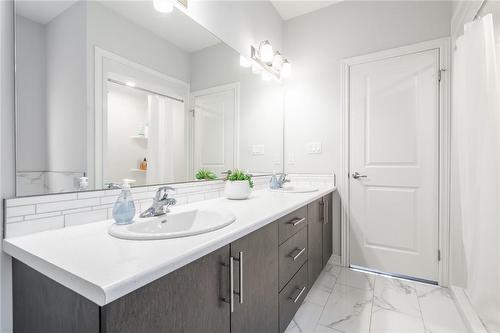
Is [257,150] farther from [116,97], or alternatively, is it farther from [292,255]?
[116,97]

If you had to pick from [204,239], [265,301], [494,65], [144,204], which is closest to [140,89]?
[144,204]

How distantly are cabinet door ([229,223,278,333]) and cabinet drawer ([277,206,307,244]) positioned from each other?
6 cm

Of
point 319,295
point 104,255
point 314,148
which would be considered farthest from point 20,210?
point 314,148

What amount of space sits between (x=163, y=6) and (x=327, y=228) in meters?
2.00

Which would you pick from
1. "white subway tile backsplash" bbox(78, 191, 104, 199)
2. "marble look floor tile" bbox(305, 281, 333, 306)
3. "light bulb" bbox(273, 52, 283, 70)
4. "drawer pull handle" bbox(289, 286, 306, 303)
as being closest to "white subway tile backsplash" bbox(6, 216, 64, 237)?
"white subway tile backsplash" bbox(78, 191, 104, 199)

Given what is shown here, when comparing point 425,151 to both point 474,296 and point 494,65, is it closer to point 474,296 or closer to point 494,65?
point 494,65

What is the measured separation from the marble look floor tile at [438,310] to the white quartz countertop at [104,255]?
1467 mm

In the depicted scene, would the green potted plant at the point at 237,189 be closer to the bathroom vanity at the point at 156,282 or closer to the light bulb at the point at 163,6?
the bathroom vanity at the point at 156,282

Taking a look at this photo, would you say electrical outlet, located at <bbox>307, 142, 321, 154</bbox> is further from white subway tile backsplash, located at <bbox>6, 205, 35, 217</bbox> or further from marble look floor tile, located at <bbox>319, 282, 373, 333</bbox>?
white subway tile backsplash, located at <bbox>6, 205, 35, 217</bbox>

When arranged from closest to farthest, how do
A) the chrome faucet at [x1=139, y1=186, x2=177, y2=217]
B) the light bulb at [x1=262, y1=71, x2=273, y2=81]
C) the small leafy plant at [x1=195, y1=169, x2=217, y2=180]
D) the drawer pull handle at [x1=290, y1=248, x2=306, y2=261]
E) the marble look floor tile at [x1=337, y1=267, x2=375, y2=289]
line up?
the chrome faucet at [x1=139, y1=186, x2=177, y2=217] → the drawer pull handle at [x1=290, y1=248, x2=306, y2=261] → the small leafy plant at [x1=195, y1=169, x2=217, y2=180] → the marble look floor tile at [x1=337, y1=267, x2=375, y2=289] → the light bulb at [x1=262, y1=71, x2=273, y2=81]

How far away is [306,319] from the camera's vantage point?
1541mm

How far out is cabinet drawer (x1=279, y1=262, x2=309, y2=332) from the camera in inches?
49.4

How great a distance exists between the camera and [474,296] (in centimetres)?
131

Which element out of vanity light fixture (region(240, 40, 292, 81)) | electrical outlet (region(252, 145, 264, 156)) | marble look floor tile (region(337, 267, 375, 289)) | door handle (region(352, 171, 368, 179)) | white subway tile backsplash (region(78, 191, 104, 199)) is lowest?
marble look floor tile (region(337, 267, 375, 289))
